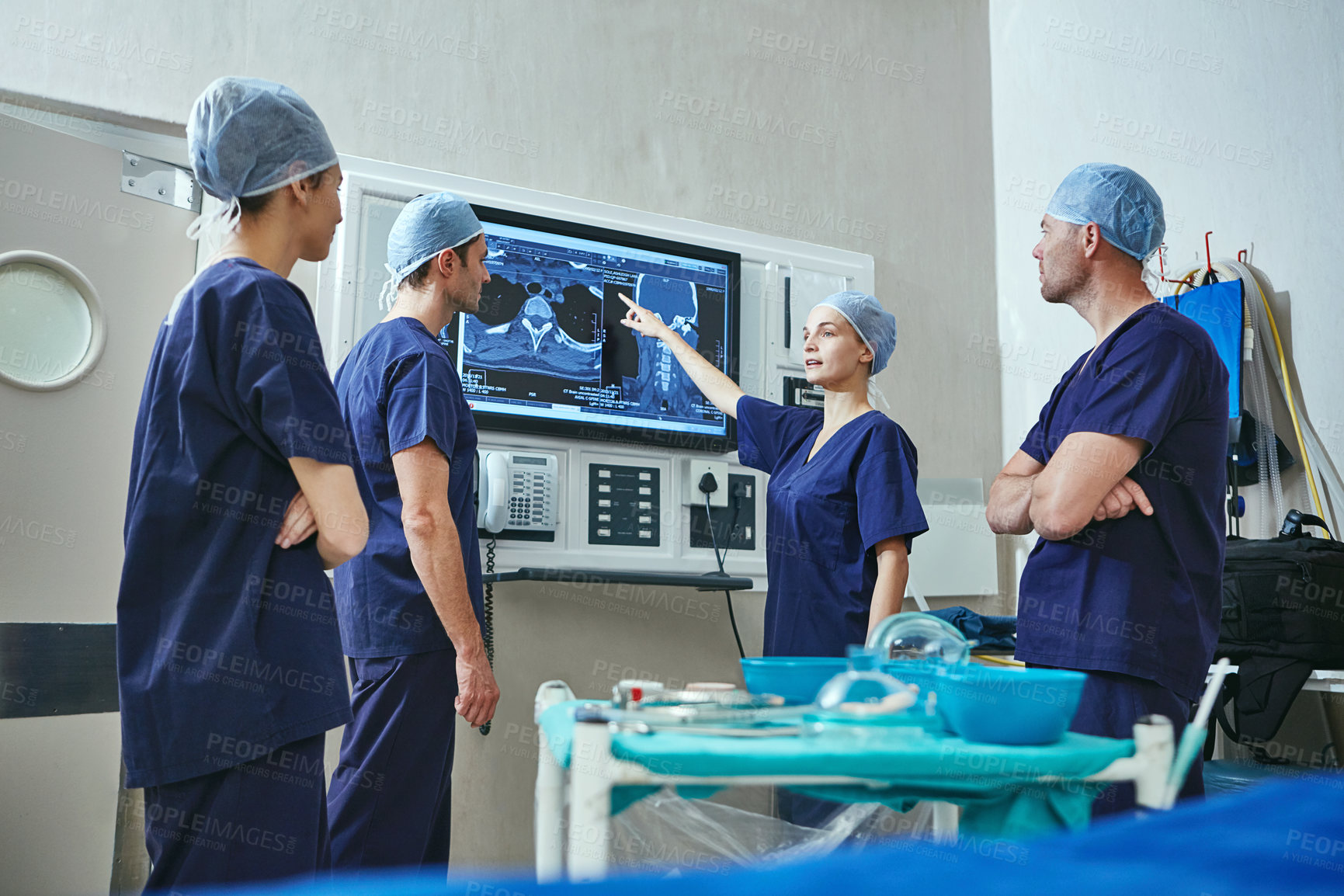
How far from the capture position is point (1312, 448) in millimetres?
3166

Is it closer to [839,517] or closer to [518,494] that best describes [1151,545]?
[839,517]

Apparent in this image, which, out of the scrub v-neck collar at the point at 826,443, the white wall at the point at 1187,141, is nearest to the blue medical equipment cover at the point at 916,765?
the scrub v-neck collar at the point at 826,443

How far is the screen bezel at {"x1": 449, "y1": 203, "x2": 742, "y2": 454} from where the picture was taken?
302 cm

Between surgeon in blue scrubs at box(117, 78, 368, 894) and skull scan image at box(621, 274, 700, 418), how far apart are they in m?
1.85

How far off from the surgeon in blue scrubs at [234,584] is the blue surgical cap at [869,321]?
1488 millimetres

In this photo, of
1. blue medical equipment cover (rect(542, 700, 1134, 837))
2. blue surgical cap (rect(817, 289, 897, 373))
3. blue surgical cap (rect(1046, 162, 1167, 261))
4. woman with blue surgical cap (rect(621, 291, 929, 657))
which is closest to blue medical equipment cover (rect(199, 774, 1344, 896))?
blue medical equipment cover (rect(542, 700, 1134, 837))

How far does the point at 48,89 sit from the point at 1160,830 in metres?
2.94

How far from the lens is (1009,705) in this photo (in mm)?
1180

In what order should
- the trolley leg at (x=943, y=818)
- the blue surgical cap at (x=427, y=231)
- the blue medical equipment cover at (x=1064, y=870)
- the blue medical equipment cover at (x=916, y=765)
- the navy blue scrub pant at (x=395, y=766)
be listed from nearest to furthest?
the blue medical equipment cover at (x=1064, y=870), the blue medical equipment cover at (x=916, y=765), the trolley leg at (x=943, y=818), the navy blue scrub pant at (x=395, y=766), the blue surgical cap at (x=427, y=231)

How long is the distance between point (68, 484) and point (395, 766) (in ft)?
3.87

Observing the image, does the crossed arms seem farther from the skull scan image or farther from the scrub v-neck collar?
the skull scan image

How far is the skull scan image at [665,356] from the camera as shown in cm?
325

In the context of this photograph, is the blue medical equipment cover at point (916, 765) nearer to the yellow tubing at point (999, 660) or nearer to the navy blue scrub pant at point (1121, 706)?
the navy blue scrub pant at point (1121, 706)

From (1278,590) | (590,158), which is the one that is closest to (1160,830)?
(1278,590)
